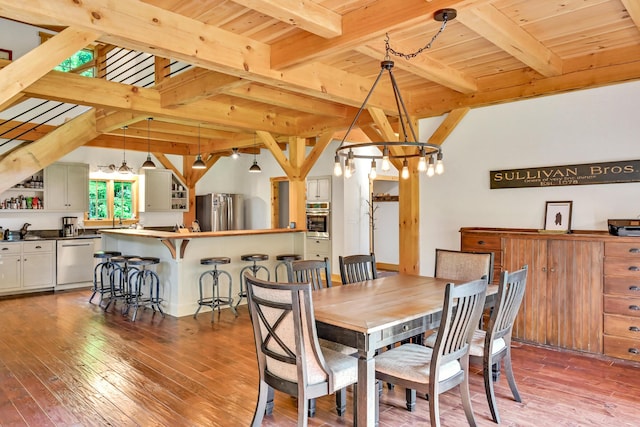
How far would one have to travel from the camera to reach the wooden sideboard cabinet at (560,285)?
3918mm

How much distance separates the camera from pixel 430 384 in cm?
238

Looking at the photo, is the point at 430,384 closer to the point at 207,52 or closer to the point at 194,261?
the point at 207,52

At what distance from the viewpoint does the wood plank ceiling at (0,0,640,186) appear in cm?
281

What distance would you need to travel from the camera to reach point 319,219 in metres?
8.47

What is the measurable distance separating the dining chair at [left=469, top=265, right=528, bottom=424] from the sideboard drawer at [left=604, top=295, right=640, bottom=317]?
1483mm

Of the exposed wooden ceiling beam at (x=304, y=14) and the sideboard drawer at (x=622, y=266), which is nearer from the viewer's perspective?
the exposed wooden ceiling beam at (x=304, y=14)

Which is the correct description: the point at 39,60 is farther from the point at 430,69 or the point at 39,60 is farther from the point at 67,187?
the point at 67,187

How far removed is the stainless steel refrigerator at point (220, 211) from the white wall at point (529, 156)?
17.7ft

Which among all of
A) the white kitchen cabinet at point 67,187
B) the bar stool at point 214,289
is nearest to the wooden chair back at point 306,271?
the bar stool at point 214,289

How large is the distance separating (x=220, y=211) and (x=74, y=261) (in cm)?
317

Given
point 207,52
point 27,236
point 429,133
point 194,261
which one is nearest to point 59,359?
point 194,261

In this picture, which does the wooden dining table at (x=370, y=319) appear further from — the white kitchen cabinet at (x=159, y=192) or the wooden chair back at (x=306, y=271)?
the white kitchen cabinet at (x=159, y=192)

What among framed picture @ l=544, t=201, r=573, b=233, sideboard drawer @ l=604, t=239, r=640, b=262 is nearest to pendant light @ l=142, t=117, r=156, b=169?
→ framed picture @ l=544, t=201, r=573, b=233

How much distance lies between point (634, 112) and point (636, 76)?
35 cm
